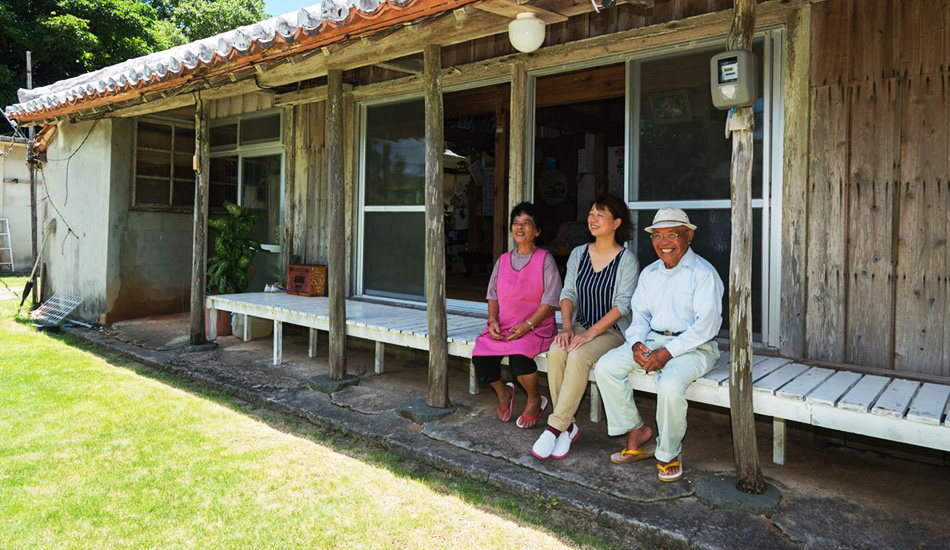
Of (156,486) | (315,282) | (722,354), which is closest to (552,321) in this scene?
(722,354)

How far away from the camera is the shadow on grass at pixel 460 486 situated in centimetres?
258

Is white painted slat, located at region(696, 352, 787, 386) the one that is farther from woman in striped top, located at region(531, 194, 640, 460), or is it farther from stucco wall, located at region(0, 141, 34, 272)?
stucco wall, located at region(0, 141, 34, 272)

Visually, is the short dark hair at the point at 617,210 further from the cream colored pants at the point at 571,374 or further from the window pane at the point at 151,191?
the window pane at the point at 151,191

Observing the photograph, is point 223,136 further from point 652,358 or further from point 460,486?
point 652,358

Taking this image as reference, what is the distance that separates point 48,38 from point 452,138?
1549 centimetres

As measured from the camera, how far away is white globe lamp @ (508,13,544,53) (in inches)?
129

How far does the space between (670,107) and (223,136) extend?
18.4ft

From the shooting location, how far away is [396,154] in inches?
221

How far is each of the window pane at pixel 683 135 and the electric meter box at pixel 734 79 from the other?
3.74 feet

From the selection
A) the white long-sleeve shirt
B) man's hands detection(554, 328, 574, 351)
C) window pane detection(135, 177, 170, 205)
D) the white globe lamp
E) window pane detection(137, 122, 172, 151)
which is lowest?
man's hands detection(554, 328, 574, 351)

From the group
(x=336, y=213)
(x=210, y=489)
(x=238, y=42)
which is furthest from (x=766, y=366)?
(x=238, y=42)

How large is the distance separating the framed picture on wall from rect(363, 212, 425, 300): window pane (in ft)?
7.35

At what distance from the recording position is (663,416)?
2908mm

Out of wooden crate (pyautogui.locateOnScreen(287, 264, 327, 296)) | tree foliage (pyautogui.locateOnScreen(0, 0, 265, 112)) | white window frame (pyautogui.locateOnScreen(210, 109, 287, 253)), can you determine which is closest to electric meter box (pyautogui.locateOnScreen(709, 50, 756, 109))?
wooden crate (pyautogui.locateOnScreen(287, 264, 327, 296))
